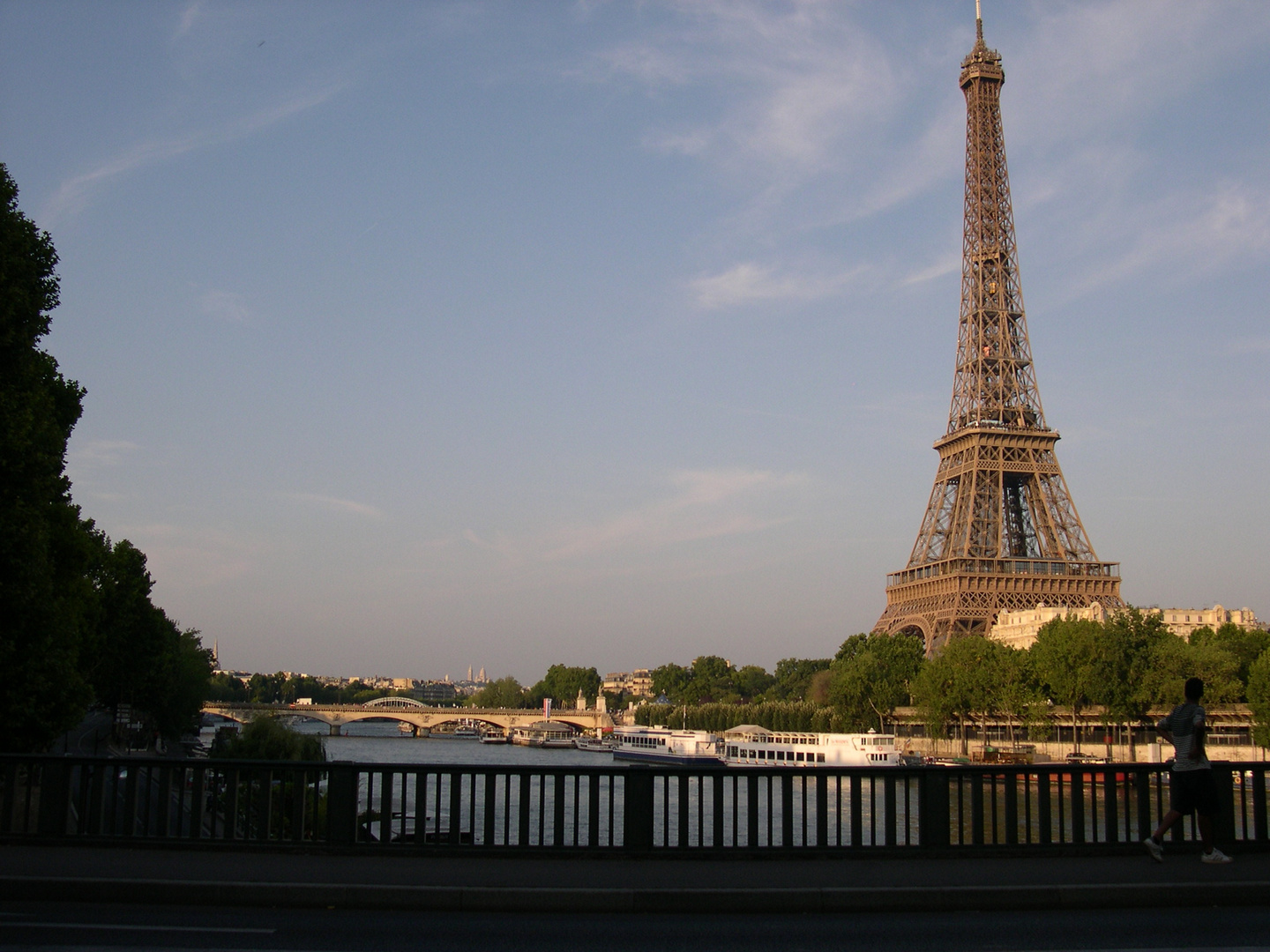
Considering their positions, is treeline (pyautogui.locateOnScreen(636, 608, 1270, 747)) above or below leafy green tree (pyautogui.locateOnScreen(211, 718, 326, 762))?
above

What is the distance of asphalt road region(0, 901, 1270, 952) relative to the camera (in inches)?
324

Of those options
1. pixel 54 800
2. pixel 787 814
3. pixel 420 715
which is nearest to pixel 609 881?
pixel 787 814

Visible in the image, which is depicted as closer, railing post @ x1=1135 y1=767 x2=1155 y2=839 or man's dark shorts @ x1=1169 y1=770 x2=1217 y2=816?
man's dark shorts @ x1=1169 y1=770 x2=1217 y2=816

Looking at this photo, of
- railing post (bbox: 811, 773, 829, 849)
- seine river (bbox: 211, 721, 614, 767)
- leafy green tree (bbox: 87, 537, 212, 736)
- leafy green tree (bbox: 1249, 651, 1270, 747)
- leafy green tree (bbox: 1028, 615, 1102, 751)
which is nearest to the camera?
railing post (bbox: 811, 773, 829, 849)

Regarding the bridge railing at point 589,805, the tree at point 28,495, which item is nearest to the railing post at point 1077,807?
the bridge railing at point 589,805

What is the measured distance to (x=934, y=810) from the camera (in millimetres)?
11789

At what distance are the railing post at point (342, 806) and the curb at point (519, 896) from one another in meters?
1.75

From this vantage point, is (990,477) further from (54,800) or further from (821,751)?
(54,800)

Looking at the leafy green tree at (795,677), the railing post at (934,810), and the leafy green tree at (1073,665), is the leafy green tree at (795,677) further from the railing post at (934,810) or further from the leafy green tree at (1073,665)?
the railing post at (934,810)

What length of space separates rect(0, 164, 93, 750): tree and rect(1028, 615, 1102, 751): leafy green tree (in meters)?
65.3

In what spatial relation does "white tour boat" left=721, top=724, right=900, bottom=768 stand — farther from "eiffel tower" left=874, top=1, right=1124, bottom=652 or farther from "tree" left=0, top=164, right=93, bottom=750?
"tree" left=0, top=164, right=93, bottom=750

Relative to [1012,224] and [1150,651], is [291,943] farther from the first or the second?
[1012,224]

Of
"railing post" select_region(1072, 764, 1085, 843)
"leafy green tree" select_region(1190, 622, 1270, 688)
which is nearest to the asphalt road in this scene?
"railing post" select_region(1072, 764, 1085, 843)

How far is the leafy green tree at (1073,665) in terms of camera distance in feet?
244
